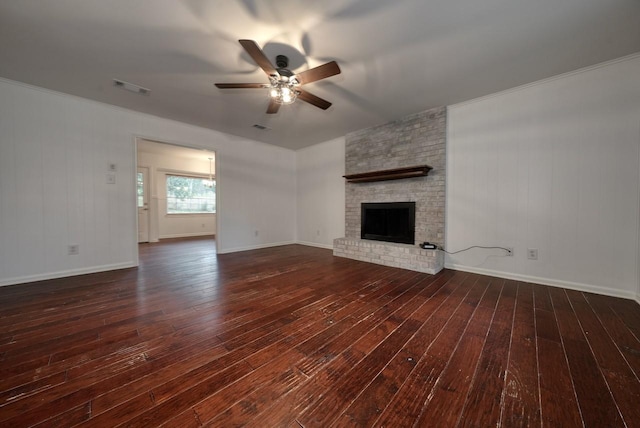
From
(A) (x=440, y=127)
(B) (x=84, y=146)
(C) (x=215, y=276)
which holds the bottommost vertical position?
(C) (x=215, y=276)

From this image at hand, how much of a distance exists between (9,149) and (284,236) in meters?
4.38

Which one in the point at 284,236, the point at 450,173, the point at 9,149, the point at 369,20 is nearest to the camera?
the point at 369,20

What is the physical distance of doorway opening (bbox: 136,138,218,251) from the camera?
245 inches

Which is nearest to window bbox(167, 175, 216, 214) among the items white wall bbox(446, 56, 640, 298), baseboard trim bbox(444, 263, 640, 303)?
white wall bbox(446, 56, 640, 298)

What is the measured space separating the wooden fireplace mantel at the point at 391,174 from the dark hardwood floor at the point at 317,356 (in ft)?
5.75

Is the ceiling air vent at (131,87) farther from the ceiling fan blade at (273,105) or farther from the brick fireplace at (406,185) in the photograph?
the brick fireplace at (406,185)

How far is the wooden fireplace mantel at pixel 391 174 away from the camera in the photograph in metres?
3.45

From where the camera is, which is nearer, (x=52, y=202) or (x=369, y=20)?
(x=369, y=20)

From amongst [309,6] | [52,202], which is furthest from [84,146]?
[309,6]

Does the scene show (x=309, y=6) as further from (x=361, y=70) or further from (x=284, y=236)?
(x=284, y=236)

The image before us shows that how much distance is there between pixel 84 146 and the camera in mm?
3182

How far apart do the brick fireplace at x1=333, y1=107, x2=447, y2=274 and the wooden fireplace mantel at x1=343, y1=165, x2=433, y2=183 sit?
0.17 meters

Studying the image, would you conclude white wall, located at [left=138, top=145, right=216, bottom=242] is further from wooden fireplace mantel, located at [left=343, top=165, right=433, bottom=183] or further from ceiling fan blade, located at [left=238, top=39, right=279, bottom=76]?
ceiling fan blade, located at [left=238, top=39, right=279, bottom=76]

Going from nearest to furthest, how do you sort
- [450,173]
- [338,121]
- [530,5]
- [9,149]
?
[530,5] < [9,149] < [450,173] < [338,121]
